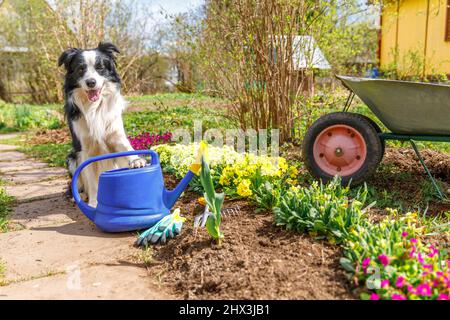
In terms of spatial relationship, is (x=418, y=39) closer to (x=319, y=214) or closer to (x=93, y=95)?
(x=93, y=95)

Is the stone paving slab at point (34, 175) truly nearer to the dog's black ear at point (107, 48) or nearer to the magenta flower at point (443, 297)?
the dog's black ear at point (107, 48)

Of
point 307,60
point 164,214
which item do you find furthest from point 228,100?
point 164,214

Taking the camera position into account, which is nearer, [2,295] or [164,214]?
[2,295]

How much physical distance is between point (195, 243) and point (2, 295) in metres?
0.93

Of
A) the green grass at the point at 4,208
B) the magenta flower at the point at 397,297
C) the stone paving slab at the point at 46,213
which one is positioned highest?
the magenta flower at the point at 397,297

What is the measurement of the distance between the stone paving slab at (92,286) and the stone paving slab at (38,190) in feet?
5.81

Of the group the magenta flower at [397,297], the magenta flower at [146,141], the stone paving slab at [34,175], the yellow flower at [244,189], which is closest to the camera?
the magenta flower at [397,297]

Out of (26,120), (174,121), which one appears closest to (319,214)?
(174,121)

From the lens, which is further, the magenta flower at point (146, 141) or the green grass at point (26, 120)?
the green grass at point (26, 120)

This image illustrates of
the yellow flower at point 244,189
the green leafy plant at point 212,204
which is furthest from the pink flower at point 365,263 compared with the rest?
the yellow flower at point 244,189

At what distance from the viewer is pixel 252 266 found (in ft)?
6.30

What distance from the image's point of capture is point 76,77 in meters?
3.15

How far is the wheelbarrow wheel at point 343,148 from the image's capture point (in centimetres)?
296
